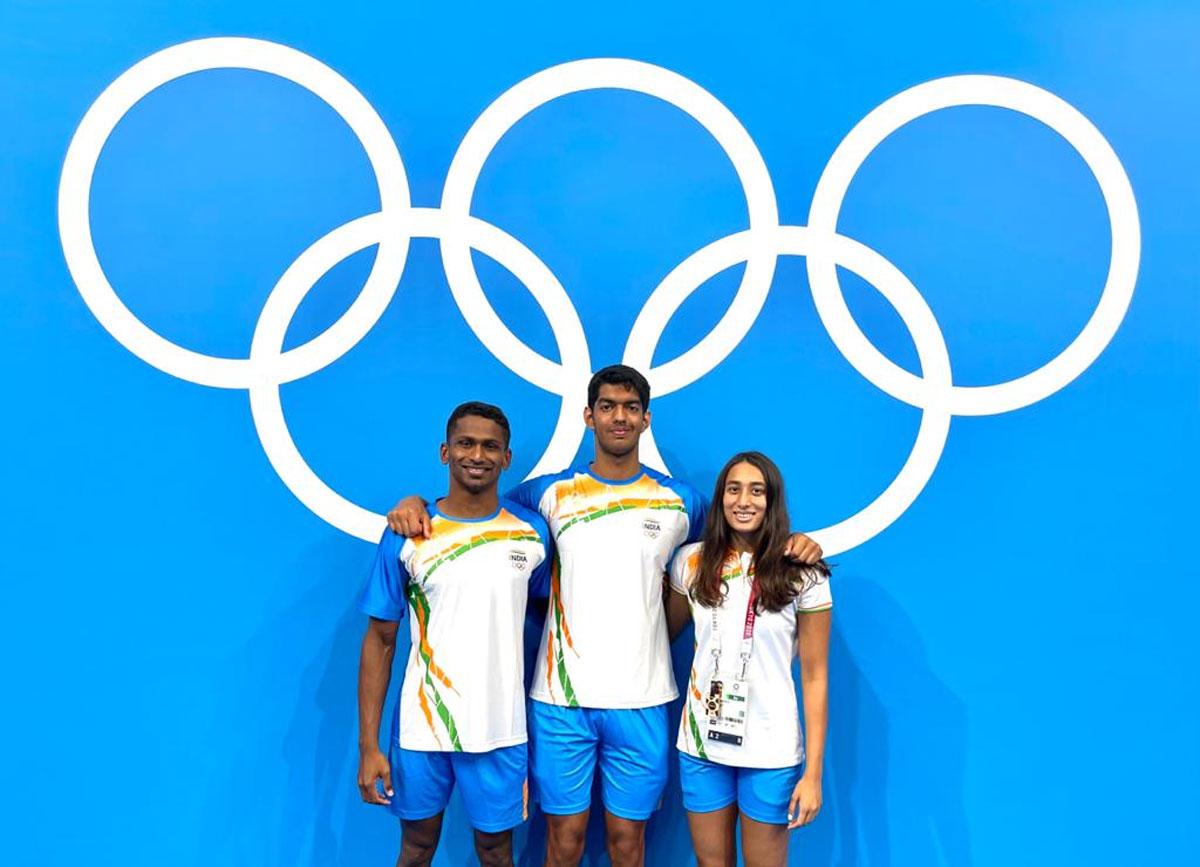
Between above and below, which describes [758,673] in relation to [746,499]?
below

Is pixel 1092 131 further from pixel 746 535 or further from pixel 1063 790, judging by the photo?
pixel 1063 790

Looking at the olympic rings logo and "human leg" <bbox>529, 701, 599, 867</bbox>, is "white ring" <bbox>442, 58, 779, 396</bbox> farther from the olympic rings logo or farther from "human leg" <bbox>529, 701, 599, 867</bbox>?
"human leg" <bbox>529, 701, 599, 867</bbox>

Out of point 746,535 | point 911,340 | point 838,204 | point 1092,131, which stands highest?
point 1092,131

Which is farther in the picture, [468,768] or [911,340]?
[911,340]

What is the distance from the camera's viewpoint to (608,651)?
282cm

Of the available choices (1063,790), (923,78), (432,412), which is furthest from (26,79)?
(1063,790)

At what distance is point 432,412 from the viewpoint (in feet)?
10.9

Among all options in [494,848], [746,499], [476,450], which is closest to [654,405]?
[746,499]

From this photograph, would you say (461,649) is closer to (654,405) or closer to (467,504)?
(467,504)

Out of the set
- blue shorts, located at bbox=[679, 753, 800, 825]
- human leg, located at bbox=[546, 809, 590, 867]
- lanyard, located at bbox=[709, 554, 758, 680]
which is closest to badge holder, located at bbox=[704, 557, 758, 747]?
lanyard, located at bbox=[709, 554, 758, 680]

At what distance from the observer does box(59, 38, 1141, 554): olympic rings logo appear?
10.8ft

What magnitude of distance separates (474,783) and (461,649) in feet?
1.40

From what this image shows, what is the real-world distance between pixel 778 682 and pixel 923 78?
7.20 feet

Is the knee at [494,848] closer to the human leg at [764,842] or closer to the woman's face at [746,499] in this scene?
the human leg at [764,842]
